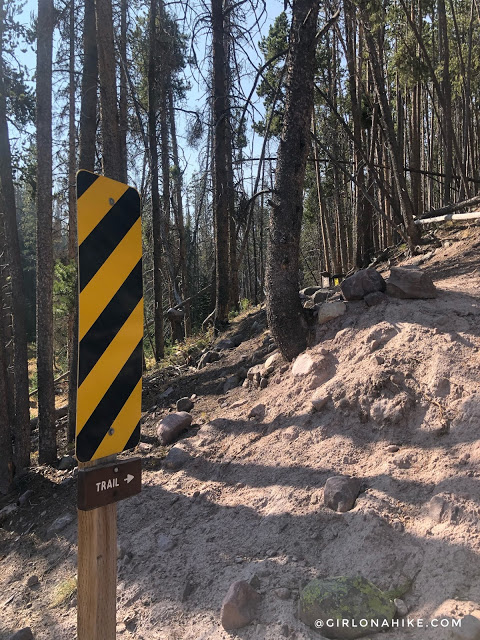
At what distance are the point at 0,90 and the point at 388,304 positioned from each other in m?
6.78

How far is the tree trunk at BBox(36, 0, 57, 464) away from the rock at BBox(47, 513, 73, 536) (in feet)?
6.12

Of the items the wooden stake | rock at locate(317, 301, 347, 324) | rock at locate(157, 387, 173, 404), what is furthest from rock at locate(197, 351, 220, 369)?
the wooden stake

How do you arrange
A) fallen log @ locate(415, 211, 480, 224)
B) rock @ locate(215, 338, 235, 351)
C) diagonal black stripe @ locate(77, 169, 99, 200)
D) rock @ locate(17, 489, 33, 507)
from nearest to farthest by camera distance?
diagonal black stripe @ locate(77, 169, 99, 200) < rock @ locate(17, 489, 33, 507) < fallen log @ locate(415, 211, 480, 224) < rock @ locate(215, 338, 235, 351)

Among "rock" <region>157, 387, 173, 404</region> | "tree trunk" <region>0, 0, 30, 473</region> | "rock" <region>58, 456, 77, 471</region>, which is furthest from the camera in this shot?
"rock" <region>157, 387, 173, 404</region>

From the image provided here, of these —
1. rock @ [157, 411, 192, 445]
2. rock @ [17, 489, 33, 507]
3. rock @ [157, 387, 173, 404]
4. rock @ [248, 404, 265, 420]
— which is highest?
rock @ [248, 404, 265, 420]

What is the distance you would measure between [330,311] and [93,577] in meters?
3.65

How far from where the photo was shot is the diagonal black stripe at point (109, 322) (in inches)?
78.0

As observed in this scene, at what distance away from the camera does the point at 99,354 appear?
80.2 inches

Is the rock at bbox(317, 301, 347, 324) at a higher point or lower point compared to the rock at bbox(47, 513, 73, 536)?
higher

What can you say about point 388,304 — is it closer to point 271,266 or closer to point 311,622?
point 271,266

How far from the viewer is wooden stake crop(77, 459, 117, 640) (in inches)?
78.4

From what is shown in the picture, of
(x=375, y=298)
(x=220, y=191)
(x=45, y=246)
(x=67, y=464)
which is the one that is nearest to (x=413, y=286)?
(x=375, y=298)

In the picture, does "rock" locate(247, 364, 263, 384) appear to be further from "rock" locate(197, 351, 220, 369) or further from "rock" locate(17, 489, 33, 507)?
"rock" locate(17, 489, 33, 507)

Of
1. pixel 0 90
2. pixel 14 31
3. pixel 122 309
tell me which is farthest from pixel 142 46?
pixel 122 309
